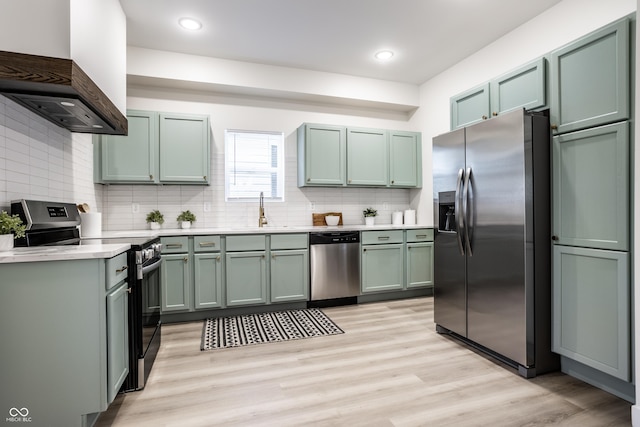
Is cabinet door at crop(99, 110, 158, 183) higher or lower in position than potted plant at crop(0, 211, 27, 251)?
higher

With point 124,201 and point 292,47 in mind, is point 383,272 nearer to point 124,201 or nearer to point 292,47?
point 292,47

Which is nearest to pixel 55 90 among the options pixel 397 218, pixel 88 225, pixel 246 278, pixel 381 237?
pixel 88 225

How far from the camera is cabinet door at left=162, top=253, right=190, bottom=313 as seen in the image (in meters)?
3.25

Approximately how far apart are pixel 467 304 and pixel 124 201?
3.58 metres

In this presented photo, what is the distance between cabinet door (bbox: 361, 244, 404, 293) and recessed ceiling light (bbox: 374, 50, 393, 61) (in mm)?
2169

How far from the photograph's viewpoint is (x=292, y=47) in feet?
11.8

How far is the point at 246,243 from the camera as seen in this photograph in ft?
11.5

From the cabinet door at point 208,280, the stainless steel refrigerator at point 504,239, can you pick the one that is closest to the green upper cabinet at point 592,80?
the stainless steel refrigerator at point 504,239

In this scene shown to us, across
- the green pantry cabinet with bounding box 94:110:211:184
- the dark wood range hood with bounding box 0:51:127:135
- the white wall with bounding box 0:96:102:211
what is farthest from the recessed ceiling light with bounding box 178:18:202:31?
the white wall with bounding box 0:96:102:211

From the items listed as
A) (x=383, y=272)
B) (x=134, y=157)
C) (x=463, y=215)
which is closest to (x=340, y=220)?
(x=383, y=272)

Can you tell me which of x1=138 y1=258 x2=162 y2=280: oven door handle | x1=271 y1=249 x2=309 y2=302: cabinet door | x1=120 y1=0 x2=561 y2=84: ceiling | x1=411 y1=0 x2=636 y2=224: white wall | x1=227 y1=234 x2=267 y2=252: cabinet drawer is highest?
x1=120 y1=0 x2=561 y2=84: ceiling

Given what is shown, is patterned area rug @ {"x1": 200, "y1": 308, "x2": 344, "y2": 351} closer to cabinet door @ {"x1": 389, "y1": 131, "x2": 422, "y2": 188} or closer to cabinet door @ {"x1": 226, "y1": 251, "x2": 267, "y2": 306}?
cabinet door @ {"x1": 226, "y1": 251, "x2": 267, "y2": 306}

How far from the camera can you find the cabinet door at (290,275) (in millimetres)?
3615

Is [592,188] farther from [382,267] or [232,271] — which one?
[232,271]
